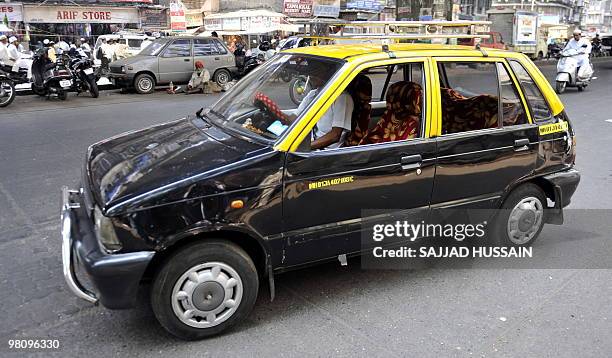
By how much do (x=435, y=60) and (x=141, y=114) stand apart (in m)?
8.49

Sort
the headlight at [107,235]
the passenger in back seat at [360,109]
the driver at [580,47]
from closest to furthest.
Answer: the headlight at [107,235]
the passenger in back seat at [360,109]
the driver at [580,47]

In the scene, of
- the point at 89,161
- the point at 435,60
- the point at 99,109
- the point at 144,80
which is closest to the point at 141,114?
the point at 99,109

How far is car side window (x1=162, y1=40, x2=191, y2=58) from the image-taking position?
15.2 meters

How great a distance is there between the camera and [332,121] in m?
3.74

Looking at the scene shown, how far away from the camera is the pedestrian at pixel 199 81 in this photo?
15.0 meters

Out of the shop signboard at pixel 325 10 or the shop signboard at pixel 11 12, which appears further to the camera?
the shop signboard at pixel 325 10

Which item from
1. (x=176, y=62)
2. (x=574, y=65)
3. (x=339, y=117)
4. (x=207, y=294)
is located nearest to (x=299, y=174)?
(x=339, y=117)

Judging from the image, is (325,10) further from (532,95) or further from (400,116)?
(400,116)

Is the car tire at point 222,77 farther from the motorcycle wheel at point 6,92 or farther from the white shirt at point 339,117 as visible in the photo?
the white shirt at point 339,117

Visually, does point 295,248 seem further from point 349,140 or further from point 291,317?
point 349,140

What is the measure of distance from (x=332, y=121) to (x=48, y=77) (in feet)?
36.6

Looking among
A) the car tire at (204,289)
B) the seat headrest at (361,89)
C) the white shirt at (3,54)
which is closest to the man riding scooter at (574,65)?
the seat headrest at (361,89)

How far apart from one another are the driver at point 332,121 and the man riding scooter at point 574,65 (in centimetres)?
1294

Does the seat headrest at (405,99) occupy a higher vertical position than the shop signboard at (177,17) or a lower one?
lower
